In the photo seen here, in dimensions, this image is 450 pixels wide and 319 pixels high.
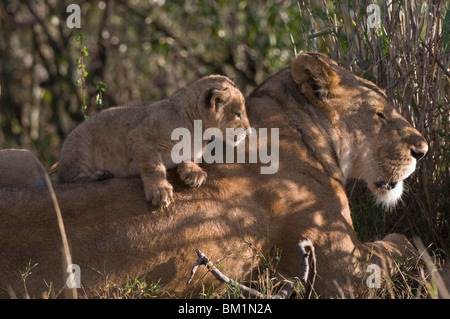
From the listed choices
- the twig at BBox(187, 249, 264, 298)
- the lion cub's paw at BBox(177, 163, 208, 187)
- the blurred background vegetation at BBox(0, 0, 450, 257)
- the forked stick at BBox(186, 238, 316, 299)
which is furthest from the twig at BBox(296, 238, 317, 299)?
the blurred background vegetation at BBox(0, 0, 450, 257)

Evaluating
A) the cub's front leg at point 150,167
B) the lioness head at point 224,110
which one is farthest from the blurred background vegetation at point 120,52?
the cub's front leg at point 150,167

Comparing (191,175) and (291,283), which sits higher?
(191,175)

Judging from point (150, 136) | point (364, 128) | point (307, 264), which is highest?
point (150, 136)

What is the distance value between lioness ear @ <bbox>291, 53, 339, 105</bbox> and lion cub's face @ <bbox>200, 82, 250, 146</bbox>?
1.57 ft

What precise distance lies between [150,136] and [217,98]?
1.35 feet

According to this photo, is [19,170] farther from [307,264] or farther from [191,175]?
[307,264]

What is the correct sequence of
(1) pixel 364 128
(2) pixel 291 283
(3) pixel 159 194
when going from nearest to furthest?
(2) pixel 291 283
(3) pixel 159 194
(1) pixel 364 128

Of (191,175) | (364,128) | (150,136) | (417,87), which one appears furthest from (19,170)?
(417,87)

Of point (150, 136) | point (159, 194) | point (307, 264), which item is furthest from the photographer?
point (150, 136)

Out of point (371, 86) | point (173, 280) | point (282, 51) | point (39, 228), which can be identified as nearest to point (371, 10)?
point (371, 86)

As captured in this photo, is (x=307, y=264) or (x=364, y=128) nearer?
(x=307, y=264)

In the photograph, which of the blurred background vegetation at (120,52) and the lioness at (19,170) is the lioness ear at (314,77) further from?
the blurred background vegetation at (120,52)

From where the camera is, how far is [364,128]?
4301 mm
